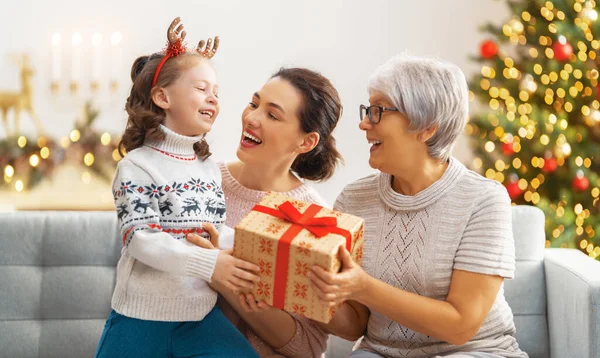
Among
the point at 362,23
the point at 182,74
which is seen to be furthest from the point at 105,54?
the point at 182,74

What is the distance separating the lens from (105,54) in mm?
5246

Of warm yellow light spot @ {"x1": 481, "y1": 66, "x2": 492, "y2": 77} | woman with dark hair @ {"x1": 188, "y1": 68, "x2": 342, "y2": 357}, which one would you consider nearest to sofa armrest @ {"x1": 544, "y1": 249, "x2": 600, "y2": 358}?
woman with dark hair @ {"x1": 188, "y1": 68, "x2": 342, "y2": 357}

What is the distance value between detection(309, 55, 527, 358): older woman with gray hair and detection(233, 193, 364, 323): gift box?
0.74 feet

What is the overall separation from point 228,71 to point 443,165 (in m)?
3.40

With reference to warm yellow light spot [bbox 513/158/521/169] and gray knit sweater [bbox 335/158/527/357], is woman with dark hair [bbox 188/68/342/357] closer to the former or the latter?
gray knit sweater [bbox 335/158/527/357]

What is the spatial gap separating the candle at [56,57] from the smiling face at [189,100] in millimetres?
3490

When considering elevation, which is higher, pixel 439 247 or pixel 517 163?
pixel 439 247

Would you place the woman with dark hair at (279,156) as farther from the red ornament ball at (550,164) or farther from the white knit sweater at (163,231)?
the red ornament ball at (550,164)

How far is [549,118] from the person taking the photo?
3.75m

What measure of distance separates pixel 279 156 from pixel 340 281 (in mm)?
687

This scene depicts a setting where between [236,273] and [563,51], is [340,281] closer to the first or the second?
[236,273]

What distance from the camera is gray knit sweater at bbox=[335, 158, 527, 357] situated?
1.88 m

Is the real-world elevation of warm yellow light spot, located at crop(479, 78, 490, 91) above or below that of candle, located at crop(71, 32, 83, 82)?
above

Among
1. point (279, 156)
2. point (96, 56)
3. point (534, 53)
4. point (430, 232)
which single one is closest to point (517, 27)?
point (534, 53)
